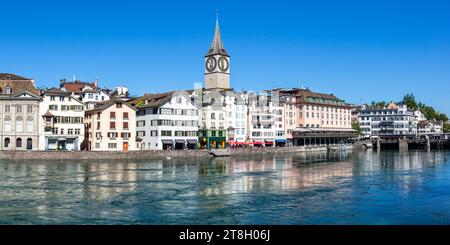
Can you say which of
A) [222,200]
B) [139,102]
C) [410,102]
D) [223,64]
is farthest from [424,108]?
[222,200]

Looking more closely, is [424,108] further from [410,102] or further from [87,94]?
[87,94]

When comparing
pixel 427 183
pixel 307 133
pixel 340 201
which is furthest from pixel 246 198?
pixel 307 133

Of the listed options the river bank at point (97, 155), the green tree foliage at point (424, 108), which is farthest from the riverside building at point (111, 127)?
the green tree foliage at point (424, 108)

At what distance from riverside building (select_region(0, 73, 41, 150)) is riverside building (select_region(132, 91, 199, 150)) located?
18.6 m

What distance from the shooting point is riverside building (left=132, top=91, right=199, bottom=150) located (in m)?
83.4

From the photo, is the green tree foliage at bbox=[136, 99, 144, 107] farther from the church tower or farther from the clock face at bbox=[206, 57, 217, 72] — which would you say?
the clock face at bbox=[206, 57, 217, 72]

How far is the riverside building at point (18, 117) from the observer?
7219 centimetres

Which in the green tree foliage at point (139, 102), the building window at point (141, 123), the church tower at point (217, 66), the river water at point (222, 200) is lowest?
the river water at point (222, 200)

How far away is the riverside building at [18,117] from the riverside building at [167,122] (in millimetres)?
18559

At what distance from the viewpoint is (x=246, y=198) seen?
28578mm

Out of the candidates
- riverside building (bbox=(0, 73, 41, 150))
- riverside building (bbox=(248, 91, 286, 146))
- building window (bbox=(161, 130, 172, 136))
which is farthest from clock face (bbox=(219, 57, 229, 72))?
riverside building (bbox=(0, 73, 41, 150))

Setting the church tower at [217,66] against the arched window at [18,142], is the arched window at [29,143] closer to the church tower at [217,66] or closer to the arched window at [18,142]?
the arched window at [18,142]

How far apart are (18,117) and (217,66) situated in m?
56.8

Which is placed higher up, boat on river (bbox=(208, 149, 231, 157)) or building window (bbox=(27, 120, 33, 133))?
building window (bbox=(27, 120, 33, 133))
